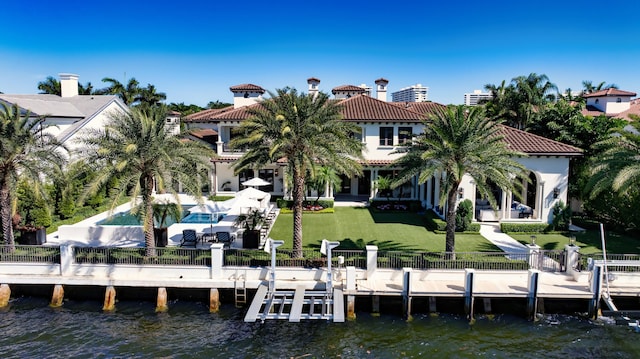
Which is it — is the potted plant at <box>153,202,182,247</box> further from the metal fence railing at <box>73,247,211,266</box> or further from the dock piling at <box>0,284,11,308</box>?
Answer: the dock piling at <box>0,284,11,308</box>

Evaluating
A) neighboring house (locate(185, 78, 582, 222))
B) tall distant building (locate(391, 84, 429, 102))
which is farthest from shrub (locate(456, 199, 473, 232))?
tall distant building (locate(391, 84, 429, 102))

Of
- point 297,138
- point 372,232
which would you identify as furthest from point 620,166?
point 297,138

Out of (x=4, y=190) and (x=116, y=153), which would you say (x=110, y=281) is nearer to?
(x=116, y=153)

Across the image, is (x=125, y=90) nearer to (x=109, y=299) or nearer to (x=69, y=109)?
(x=69, y=109)

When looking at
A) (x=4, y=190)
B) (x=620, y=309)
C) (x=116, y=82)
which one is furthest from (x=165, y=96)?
(x=620, y=309)

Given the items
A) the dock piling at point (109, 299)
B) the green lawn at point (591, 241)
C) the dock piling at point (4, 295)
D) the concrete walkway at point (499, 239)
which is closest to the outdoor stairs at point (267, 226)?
the dock piling at point (109, 299)

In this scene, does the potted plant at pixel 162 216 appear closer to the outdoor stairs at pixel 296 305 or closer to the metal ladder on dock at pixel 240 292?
the metal ladder on dock at pixel 240 292
